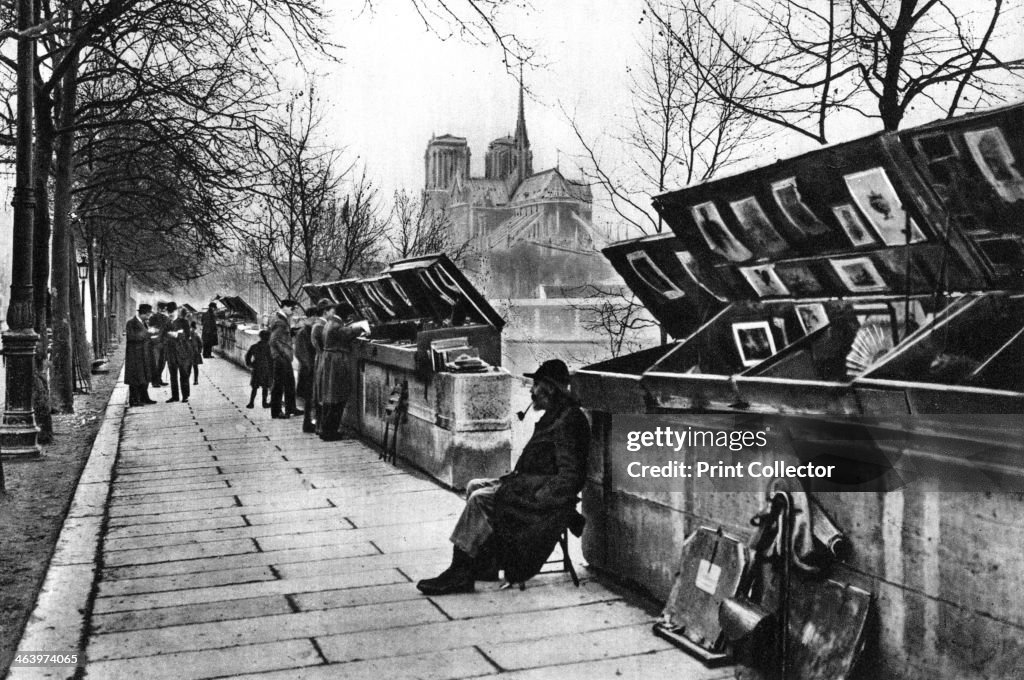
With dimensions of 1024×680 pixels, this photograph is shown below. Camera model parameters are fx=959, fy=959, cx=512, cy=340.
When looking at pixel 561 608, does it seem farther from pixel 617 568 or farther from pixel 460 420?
pixel 460 420

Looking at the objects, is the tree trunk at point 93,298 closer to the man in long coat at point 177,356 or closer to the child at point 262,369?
the man in long coat at point 177,356

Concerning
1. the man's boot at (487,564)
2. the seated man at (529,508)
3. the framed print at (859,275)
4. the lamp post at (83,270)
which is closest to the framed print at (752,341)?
the framed print at (859,275)

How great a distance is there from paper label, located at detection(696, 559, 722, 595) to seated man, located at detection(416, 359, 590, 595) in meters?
1.01

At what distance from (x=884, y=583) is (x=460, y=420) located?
16.6ft

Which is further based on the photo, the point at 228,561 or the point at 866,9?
the point at 866,9

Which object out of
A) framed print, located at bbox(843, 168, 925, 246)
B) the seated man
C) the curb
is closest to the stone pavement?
the curb

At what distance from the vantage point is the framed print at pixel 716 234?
535 centimetres

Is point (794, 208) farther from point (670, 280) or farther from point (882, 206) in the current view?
point (670, 280)

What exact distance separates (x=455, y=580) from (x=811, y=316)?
2486 millimetres

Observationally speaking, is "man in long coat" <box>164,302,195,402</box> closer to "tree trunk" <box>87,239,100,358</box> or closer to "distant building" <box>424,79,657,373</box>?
"tree trunk" <box>87,239,100,358</box>

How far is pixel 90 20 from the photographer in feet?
32.7

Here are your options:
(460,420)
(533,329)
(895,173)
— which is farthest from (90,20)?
(533,329)

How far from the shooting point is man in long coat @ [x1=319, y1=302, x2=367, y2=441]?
38.3 feet

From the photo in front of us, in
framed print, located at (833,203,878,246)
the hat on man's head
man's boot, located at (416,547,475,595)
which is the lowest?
man's boot, located at (416,547,475,595)
